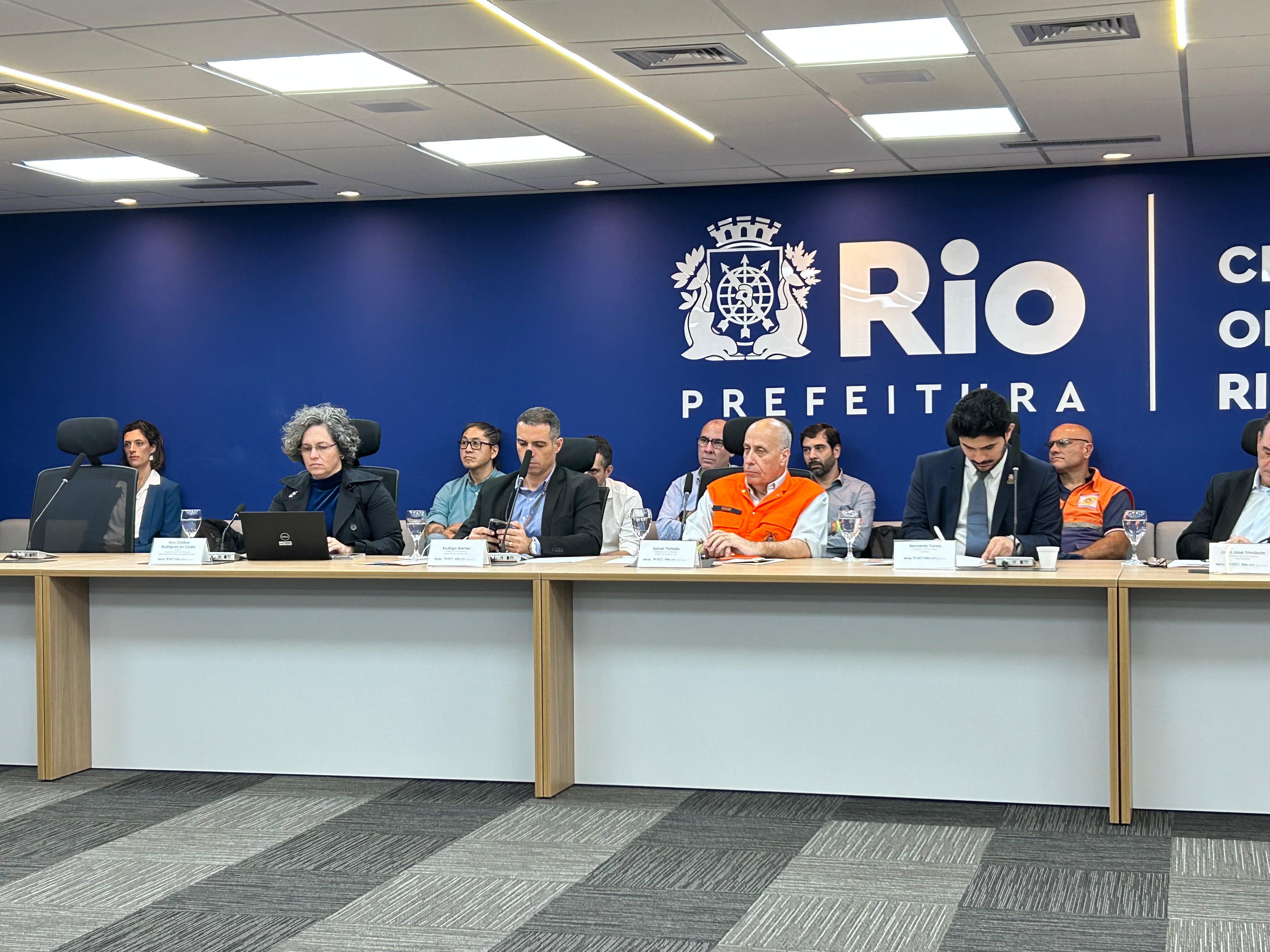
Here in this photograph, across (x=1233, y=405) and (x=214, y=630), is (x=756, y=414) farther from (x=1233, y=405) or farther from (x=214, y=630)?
(x=214, y=630)

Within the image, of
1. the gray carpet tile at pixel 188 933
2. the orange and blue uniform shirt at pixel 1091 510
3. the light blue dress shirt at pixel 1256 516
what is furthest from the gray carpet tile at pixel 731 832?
the orange and blue uniform shirt at pixel 1091 510

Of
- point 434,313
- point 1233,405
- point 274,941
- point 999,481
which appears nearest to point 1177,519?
point 1233,405

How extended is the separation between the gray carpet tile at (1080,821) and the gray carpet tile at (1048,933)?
771 mm

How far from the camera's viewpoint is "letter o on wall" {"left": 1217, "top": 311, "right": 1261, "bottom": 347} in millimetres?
7238

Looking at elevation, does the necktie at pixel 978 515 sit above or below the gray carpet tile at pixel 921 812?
above

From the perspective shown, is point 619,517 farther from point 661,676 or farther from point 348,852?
point 348,852

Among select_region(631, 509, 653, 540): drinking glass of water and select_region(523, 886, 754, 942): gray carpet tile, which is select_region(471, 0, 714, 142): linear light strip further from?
select_region(523, 886, 754, 942): gray carpet tile

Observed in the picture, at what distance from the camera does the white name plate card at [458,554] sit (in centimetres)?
455

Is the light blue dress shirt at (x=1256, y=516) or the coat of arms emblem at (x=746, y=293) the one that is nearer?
the light blue dress shirt at (x=1256, y=516)

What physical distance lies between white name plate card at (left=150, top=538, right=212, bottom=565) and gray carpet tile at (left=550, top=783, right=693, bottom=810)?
1.50 m

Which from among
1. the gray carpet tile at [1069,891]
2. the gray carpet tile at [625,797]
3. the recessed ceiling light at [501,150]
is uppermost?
the recessed ceiling light at [501,150]

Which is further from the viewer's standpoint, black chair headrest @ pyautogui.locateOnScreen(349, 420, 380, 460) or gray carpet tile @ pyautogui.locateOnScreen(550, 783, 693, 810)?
black chair headrest @ pyautogui.locateOnScreen(349, 420, 380, 460)

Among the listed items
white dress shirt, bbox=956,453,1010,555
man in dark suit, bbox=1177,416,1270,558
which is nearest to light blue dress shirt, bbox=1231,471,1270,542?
man in dark suit, bbox=1177,416,1270,558

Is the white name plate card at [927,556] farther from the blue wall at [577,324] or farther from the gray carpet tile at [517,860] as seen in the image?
the blue wall at [577,324]
